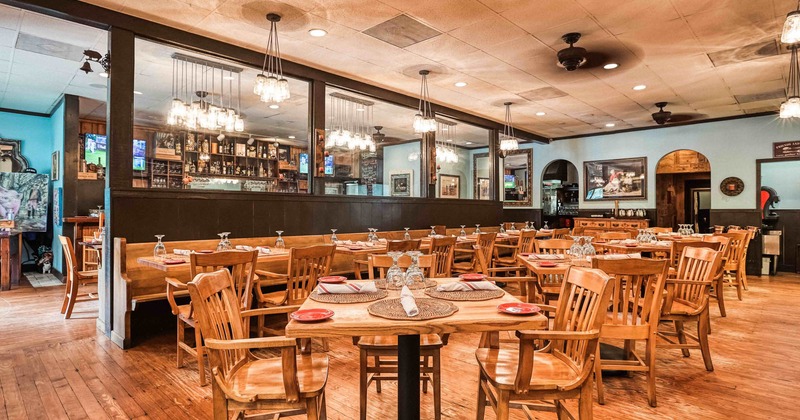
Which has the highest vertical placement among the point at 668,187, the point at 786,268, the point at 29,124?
the point at 29,124

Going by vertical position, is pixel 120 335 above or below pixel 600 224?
below

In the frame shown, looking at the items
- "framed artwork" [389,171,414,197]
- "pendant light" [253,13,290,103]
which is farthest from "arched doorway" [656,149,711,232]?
"pendant light" [253,13,290,103]

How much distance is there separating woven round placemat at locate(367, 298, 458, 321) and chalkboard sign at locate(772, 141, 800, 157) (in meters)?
10.8

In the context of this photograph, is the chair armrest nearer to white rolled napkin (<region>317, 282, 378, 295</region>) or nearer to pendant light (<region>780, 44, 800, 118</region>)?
white rolled napkin (<region>317, 282, 378, 295</region>)

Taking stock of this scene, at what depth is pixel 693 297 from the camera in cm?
386

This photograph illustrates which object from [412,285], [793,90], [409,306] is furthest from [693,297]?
[793,90]

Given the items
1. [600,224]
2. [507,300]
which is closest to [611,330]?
→ [507,300]

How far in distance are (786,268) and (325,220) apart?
10366 mm

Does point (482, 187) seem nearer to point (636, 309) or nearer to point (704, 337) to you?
point (704, 337)

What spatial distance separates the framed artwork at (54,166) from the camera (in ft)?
28.7

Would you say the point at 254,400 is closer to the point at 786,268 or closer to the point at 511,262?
the point at 511,262

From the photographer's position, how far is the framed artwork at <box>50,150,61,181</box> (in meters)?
8.74

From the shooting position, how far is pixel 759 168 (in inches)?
380

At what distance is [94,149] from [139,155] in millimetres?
857
